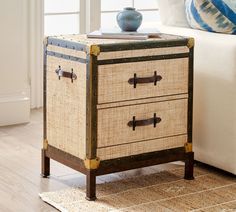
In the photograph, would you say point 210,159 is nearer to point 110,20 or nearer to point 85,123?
point 85,123

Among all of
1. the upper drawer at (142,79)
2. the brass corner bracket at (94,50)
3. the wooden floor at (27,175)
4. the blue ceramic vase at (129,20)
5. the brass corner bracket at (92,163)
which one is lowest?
the wooden floor at (27,175)

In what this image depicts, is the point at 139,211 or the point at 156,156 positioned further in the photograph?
the point at 156,156

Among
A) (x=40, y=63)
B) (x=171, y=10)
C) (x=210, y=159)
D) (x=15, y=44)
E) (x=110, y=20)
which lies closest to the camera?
(x=210, y=159)

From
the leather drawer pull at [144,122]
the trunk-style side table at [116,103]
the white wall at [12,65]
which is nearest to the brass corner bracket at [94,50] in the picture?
the trunk-style side table at [116,103]

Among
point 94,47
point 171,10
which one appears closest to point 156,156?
point 94,47

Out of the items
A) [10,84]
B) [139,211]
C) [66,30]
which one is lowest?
[139,211]

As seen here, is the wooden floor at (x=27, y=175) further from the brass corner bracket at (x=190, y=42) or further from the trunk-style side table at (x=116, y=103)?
the brass corner bracket at (x=190, y=42)

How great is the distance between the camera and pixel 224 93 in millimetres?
2979

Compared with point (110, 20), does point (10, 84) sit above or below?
below

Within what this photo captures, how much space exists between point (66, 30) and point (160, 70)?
6.03ft

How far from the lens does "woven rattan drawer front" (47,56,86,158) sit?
2746 mm

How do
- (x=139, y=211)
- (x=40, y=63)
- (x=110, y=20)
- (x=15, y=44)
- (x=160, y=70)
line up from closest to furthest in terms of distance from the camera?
(x=139, y=211) < (x=160, y=70) < (x=15, y=44) < (x=40, y=63) < (x=110, y=20)

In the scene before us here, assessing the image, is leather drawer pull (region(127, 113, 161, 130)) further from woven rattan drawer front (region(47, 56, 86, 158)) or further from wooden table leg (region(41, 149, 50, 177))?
wooden table leg (region(41, 149, 50, 177))

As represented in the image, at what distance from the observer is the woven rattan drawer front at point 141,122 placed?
2.74 meters
